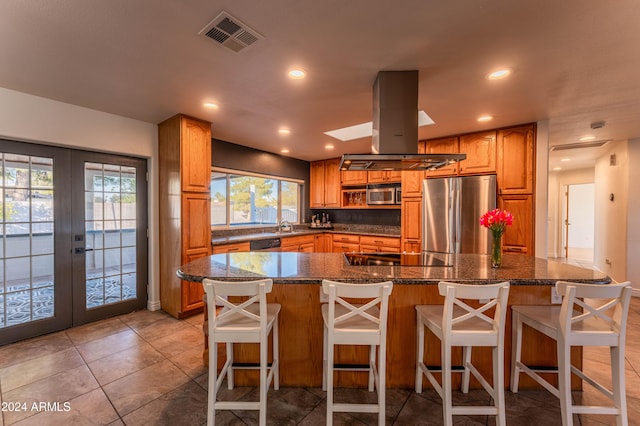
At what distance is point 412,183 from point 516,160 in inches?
55.1

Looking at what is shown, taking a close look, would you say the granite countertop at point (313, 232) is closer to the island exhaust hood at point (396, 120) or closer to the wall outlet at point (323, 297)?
the wall outlet at point (323, 297)

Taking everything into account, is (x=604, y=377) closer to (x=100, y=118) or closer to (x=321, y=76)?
(x=321, y=76)

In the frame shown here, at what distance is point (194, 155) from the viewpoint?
3459 millimetres

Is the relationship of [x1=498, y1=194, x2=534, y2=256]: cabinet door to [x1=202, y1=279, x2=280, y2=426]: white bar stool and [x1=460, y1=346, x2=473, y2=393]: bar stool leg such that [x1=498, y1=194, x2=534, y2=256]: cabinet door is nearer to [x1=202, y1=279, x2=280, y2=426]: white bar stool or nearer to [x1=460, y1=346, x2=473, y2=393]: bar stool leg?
[x1=460, y1=346, x2=473, y2=393]: bar stool leg

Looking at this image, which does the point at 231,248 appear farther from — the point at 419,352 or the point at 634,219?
the point at 634,219

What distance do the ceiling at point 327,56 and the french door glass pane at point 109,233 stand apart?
0.87m

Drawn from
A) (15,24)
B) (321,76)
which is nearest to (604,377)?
(321,76)

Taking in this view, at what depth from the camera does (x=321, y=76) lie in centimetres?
235

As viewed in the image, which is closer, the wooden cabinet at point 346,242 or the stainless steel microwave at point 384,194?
the stainless steel microwave at point 384,194

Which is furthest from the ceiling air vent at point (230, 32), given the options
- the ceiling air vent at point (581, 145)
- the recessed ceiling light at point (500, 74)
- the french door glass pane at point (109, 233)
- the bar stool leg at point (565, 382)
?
the ceiling air vent at point (581, 145)

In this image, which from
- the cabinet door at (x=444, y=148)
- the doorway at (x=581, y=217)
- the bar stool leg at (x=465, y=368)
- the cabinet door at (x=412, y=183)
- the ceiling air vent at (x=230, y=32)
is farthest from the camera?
the doorway at (x=581, y=217)

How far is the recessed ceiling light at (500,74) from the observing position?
2.25 metres

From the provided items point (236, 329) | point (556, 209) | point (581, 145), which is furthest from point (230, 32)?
point (556, 209)

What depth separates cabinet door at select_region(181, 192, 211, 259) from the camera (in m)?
3.38
